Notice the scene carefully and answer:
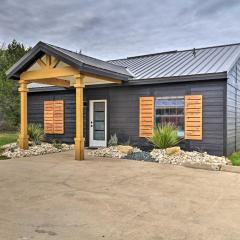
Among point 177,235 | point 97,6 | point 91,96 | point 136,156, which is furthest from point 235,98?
point 177,235

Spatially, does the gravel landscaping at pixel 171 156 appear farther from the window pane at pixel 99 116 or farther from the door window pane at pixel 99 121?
the window pane at pixel 99 116

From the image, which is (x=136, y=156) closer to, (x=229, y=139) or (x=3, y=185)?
(x=229, y=139)

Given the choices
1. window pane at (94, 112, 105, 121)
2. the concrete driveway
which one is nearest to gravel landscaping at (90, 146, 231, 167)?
the concrete driveway

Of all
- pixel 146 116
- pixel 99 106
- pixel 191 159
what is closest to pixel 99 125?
pixel 99 106

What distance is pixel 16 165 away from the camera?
24.2 ft

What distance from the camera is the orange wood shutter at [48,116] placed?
12.4 meters

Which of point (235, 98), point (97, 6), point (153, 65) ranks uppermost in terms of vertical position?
point (97, 6)

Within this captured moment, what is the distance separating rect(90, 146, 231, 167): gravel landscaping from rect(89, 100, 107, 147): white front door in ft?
6.27

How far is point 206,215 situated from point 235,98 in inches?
275

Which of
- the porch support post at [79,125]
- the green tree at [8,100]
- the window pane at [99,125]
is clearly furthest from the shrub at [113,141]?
the green tree at [8,100]

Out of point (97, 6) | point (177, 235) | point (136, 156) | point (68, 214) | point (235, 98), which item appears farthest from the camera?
point (97, 6)

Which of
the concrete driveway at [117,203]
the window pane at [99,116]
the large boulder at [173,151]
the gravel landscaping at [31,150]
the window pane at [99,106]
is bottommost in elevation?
the concrete driveway at [117,203]

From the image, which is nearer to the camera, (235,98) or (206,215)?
(206,215)

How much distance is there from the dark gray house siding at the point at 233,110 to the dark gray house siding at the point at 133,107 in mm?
446
